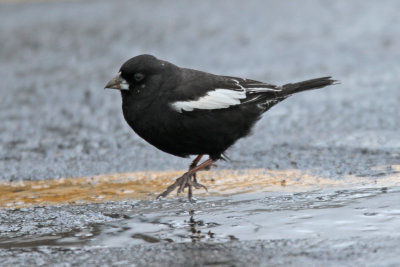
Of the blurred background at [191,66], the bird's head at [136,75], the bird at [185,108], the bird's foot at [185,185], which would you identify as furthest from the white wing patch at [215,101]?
the blurred background at [191,66]

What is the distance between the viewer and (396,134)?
6.46m

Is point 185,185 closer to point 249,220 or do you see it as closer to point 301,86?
point 249,220

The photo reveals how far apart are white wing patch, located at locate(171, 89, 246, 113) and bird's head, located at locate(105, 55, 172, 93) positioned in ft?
1.04

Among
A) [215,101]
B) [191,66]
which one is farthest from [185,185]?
[191,66]

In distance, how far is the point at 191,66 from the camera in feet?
31.7

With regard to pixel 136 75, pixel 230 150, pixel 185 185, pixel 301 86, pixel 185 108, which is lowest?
pixel 185 185

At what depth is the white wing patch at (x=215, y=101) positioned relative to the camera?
5.11 metres

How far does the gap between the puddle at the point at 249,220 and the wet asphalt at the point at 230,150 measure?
0.7 inches

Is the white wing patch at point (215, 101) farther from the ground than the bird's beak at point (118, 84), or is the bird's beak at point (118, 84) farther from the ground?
the bird's beak at point (118, 84)

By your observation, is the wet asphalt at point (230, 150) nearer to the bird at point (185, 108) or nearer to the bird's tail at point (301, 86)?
the bird at point (185, 108)

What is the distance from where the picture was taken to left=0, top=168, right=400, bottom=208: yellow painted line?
5.13 m

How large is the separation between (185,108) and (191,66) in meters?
4.62

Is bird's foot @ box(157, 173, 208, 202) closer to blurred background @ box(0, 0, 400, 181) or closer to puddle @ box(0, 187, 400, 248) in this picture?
puddle @ box(0, 187, 400, 248)

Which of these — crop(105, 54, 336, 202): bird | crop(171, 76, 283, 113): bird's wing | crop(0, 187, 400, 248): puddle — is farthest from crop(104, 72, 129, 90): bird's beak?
crop(0, 187, 400, 248): puddle
